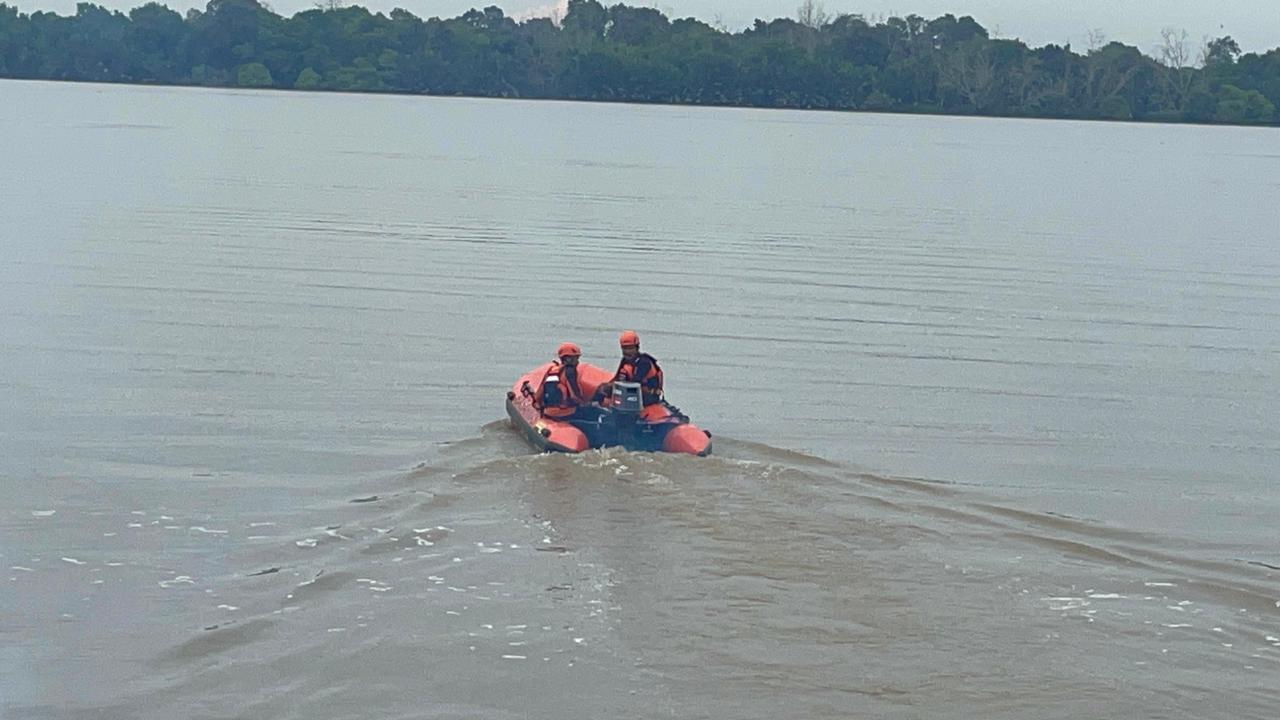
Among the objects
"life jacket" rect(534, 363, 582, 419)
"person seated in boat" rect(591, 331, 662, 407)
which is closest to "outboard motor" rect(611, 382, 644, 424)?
"person seated in boat" rect(591, 331, 662, 407)

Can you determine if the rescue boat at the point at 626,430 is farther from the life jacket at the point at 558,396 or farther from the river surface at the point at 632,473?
the river surface at the point at 632,473

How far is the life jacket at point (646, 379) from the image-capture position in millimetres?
16359

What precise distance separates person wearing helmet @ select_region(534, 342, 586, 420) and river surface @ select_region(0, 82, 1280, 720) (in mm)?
899

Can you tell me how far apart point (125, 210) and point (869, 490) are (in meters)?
26.7

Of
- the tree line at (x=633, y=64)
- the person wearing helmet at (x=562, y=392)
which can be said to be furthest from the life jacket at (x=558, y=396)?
the tree line at (x=633, y=64)

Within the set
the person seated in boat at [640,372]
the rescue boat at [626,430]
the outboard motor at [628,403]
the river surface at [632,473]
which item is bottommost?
the river surface at [632,473]

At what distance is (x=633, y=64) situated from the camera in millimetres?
143875

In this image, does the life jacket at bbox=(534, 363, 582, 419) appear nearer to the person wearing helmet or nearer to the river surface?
the person wearing helmet

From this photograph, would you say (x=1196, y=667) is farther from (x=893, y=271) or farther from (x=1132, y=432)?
(x=893, y=271)

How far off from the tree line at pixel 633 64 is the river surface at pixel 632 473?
98.4 meters

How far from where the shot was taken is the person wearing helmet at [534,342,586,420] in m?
16.7

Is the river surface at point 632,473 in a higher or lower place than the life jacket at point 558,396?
lower

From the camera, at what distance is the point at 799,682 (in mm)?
10797

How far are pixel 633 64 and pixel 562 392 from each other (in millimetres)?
129626
